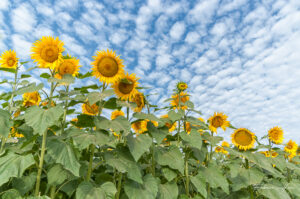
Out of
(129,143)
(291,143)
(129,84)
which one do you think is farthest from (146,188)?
(291,143)

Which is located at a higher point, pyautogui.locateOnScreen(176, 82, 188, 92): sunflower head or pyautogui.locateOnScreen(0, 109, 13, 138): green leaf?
pyautogui.locateOnScreen(176, 82, 188, 92): sunflower head

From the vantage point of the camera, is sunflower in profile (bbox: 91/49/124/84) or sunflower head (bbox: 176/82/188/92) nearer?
sunflower in profile (bbox: 91/49/124/84)

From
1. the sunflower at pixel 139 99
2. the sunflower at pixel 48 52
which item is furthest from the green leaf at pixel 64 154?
the sunflower at pixel 139 99

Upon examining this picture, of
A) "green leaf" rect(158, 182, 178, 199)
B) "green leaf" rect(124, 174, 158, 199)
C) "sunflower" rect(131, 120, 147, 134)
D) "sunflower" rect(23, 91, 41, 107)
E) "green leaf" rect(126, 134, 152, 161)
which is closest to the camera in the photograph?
"green leaf" rect(126, 134, 152, 161)

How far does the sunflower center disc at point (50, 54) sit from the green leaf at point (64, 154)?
0.87m

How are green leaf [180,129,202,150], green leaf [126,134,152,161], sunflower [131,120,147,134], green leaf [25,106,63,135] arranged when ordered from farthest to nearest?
sunflower [131,120,147,134] → green leaf [180,129,202,150] → green leaf [126,134,152,161] → green leaf [25,106,63,135]

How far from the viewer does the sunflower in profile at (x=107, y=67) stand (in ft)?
8.27

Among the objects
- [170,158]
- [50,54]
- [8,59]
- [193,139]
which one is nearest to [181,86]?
[193,139]

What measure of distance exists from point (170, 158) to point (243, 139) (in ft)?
5.59

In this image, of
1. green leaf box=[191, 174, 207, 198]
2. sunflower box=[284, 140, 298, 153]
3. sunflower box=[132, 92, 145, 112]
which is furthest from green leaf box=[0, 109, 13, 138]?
sunflower box=[284, 140, 298, 153]

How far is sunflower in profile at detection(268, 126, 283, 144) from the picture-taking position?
180 inches

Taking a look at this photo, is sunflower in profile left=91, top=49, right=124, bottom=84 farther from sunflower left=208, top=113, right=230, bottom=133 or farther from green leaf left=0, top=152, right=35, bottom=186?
sunflower left=208, top=113, right=230, bottom=133

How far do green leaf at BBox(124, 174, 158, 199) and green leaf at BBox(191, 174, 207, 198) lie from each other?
57 cm

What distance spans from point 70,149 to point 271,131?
4129mm
